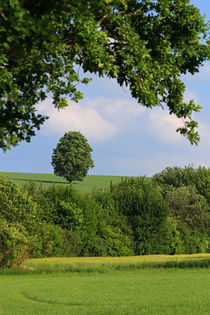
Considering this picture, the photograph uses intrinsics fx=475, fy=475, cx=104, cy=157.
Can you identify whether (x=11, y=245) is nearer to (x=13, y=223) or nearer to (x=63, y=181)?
(x=13, y=223)

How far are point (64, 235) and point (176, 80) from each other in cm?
2920

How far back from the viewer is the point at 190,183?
6512cm

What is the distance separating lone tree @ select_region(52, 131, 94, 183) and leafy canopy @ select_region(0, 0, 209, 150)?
74.1m

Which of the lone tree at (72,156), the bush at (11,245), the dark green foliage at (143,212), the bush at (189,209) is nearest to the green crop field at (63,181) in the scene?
the lone tree at (72,156)

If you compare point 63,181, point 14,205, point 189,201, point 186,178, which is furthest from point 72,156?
point 14,205

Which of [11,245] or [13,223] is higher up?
[13,223]

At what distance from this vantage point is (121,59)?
1109 centimetres

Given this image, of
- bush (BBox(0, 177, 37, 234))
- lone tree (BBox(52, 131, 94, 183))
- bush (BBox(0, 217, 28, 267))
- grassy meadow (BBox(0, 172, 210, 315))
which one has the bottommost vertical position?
grassy meadow (BBox(0, 172, 210, 315))

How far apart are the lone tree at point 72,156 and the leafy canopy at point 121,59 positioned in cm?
7407

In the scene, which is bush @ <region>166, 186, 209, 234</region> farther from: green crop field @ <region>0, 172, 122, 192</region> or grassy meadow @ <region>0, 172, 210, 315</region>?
green crop field @ <region>0, 172, 122, 192</region>

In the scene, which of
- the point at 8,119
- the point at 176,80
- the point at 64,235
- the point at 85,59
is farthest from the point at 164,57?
the point at 64,235

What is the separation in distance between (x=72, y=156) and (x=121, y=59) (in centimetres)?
7527

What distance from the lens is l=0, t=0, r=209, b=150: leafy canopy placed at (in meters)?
9.88

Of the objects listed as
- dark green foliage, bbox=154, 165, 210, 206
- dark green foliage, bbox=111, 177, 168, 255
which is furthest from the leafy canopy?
dark green foliage, bbox=154, 165, 210, 206
